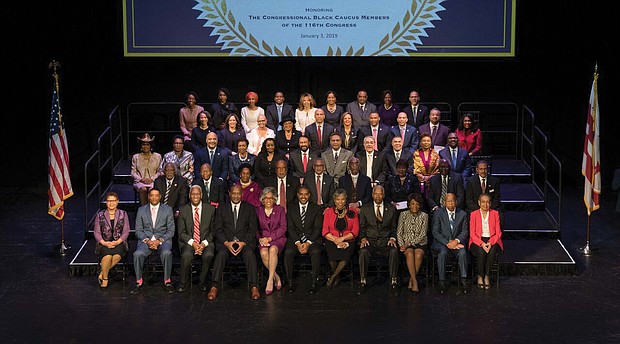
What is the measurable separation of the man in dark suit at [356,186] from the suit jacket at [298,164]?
54cm

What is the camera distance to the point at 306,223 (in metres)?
10.6

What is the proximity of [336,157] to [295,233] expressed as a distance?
1.32 meters

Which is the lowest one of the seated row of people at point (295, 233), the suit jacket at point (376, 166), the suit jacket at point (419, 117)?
the seated row of people at point (295, 233)

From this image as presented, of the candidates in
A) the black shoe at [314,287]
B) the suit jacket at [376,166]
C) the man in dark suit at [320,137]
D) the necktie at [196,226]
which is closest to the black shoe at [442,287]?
the black shoe at [314,287]

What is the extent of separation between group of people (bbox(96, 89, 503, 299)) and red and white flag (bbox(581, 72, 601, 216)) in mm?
1190

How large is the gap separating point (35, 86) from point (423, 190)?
5.42 metres

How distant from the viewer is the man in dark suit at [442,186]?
11102 mm

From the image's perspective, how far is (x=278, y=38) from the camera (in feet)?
43.4

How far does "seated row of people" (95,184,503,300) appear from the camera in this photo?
411 inches

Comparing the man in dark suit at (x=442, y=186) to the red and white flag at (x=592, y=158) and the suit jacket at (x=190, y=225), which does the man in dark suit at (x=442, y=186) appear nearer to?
the red and white flag at (x=592, y=158)

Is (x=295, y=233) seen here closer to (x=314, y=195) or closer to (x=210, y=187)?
(x=314, y=195)

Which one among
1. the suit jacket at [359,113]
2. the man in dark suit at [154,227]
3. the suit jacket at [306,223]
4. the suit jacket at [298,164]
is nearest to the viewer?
the man in dark suit at [154,227]

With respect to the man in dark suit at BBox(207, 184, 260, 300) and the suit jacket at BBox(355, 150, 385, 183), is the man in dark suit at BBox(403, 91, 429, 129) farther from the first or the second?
the man in dark suit at BBox(207, 184, 260, 300)

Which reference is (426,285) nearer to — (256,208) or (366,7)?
(256,208)
